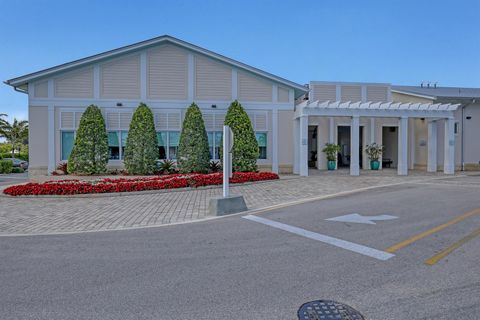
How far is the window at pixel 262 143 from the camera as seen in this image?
18.7 m

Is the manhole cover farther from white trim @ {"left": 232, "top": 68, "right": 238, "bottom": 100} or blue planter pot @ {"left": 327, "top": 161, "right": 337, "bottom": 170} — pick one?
blue planter pot @ {"left": 327, "top": 161, "right": 337, "bottom": 170}

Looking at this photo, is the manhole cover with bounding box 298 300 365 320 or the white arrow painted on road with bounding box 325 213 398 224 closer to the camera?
the manhole cover with bounding box 298 300 365 320

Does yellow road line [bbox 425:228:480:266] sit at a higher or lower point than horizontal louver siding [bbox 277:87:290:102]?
lower

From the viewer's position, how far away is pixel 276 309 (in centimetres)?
334

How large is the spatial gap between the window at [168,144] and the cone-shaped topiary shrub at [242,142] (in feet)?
10.0

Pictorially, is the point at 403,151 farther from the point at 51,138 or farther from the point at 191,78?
the point at 51,138

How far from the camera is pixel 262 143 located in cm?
1877

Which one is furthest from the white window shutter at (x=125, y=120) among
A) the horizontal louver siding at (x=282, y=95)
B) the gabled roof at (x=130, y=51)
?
the horizontal louver siding at (x=282, y=95)

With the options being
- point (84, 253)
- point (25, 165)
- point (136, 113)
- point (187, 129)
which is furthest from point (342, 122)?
point (25, 165)

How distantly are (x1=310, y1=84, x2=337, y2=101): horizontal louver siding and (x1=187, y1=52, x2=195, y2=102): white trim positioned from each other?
27.6 feet

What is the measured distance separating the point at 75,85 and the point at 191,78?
19.4 ft

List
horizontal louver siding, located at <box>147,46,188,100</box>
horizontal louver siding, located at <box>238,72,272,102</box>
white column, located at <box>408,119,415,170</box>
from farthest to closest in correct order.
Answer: white column, located at <box>408,119,415,170</box> → horizontal louver siding, located at <box>238,72,272,102</box> → horizontal louver siding, located at <box>147,46,188,100</box>

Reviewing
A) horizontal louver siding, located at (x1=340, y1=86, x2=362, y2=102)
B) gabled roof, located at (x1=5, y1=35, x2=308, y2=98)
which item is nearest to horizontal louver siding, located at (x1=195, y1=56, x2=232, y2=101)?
gabled roof, located at (x1=5, y1=35, x2=308, y2=98)

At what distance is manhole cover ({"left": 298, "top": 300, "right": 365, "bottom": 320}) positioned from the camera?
3145mm
